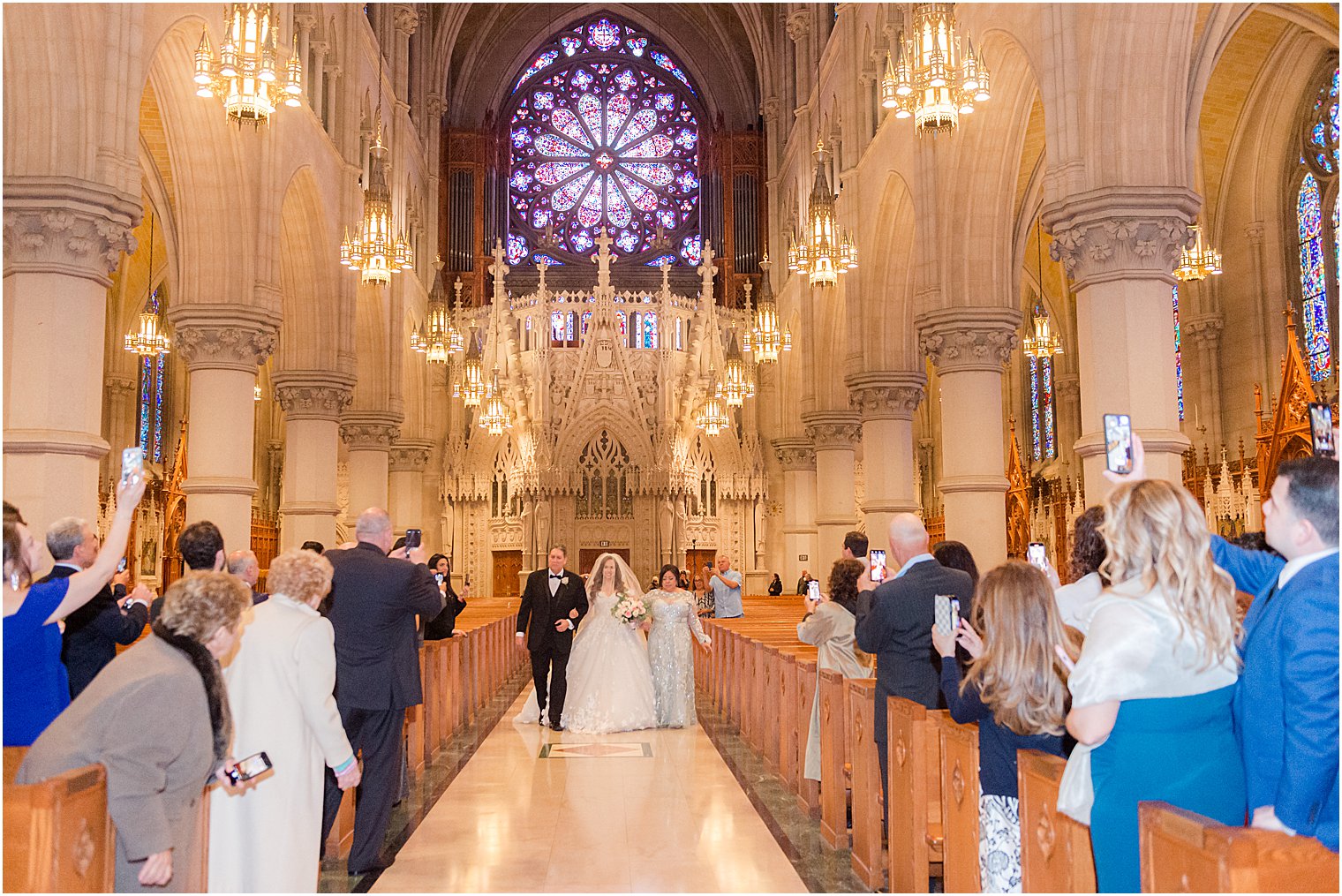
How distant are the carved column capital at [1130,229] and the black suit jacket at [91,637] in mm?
8692

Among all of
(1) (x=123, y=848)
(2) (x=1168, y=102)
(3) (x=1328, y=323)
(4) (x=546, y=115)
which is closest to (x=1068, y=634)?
(1) (x=123, y=848)

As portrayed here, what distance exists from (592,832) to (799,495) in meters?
21.8

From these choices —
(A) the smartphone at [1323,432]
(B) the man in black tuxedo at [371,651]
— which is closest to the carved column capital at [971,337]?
(B) the man in black tuxedo at [371,651]

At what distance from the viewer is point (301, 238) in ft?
63.2

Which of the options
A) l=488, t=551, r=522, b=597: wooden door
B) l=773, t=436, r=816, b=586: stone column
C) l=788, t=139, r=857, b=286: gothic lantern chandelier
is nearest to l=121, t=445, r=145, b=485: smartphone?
l=788, t=139, r=857, b=286: gothic lantern chandelier

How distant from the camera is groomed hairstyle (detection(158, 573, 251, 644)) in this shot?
3.83 metres

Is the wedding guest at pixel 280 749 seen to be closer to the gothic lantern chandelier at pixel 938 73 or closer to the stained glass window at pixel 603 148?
the gothic lantern chandelier at pixel 938 73

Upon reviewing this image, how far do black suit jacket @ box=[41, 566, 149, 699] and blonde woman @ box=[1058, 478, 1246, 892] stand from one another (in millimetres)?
4603

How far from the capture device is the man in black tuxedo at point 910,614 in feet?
19.5

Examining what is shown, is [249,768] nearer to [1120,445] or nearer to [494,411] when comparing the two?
[1120,445]

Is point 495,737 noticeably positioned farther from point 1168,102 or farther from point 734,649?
point 1168,102

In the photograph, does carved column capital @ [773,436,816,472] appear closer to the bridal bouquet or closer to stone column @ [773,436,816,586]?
stone column @ [773,436,816,586]

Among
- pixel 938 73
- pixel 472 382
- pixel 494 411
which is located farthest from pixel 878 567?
pixel 494 411

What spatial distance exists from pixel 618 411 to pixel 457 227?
28.9 feet
